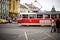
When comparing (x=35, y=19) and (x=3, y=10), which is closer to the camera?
(x=3, y=10)

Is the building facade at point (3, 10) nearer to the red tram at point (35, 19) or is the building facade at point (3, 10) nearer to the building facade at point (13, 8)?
the building facade at point (13, 8)

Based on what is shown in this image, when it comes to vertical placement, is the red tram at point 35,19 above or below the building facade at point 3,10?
below

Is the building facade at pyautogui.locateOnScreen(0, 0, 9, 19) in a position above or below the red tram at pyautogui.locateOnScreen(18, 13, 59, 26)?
above

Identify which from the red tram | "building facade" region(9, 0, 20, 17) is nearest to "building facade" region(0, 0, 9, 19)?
"building facade" region(9, 0, 20, 17)

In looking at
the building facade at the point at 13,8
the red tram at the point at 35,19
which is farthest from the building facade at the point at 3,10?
the red tram at the point at 35,19

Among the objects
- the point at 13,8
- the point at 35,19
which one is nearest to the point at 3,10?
the point at 13,8

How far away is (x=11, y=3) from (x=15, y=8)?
0.23 ft

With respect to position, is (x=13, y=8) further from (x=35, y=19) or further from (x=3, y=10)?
(x=35, y=19)

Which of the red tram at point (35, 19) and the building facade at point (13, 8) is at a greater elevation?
the building facade at point (13, 8)

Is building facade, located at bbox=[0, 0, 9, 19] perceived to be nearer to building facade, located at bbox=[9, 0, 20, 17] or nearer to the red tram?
building facade, located at bbox=[9, 0, 20, 17]

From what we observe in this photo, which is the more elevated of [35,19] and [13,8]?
[13,8]

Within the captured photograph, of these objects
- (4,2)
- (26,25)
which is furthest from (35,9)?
(4,2)

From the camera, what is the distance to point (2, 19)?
60.7 inches

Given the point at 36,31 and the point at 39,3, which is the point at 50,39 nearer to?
the point at 36,31
